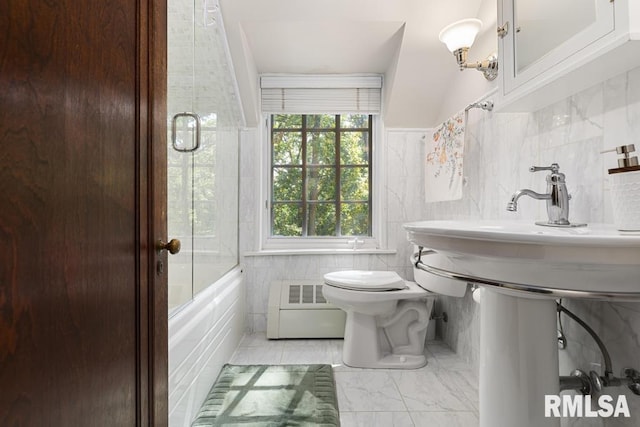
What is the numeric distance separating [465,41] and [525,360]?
143 centimetres

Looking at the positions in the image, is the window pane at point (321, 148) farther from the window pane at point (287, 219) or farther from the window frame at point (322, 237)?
the window pane at point (287, 219)

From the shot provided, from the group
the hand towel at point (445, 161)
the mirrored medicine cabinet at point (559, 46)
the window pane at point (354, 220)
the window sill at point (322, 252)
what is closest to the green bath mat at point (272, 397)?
the window sill at point (322, 252)

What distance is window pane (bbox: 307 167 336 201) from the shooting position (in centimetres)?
268

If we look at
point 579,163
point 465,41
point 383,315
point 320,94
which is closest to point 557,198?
point 579,163

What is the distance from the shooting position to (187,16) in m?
1.55

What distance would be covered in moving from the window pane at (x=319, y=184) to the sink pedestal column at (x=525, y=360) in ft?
5.97

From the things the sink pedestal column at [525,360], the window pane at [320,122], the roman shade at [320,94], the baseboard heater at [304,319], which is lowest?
the baseboard heater at [304,319]

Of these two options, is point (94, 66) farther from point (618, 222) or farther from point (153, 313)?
point (618, 222)

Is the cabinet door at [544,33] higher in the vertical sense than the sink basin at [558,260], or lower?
higher

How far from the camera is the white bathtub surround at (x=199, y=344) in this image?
4.02 feet

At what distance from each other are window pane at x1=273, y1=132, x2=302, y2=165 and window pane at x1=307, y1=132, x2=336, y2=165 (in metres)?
0.08

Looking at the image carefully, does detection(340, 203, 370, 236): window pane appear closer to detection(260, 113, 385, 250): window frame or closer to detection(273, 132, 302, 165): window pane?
detection(260, 113, 385, 250): window frame

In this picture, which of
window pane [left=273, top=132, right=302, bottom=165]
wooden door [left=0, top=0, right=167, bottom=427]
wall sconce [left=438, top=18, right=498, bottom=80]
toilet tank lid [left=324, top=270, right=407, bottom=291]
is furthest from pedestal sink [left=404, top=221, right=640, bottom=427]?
window pane [left=273, top=132, right=302, bottom=165]

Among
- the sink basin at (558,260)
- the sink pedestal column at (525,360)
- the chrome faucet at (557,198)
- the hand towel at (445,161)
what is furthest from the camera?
the hand towel at (445,161)
